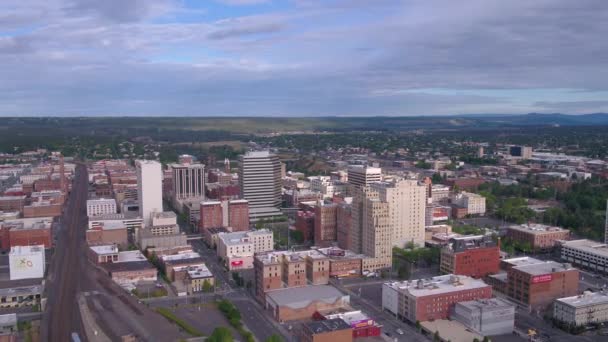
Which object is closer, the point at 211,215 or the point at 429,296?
the point at 429,296

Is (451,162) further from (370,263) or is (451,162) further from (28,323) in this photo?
(28,323)

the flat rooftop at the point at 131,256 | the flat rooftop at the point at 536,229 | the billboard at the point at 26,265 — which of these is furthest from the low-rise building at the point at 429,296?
the billboard at the point at 26,265

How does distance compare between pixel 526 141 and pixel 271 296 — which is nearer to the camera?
pixel 271 296

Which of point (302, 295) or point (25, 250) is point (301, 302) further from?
point (25, 250)

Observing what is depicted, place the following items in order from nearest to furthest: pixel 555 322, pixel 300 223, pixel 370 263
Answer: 1. pixel 555 322
2. pixel 370 263
3. pixel 300 223

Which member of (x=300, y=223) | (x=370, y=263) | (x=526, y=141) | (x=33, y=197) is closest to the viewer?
(x=370, y=263)

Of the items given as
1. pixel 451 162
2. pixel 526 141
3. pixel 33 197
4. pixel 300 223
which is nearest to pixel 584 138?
pixel 526 141

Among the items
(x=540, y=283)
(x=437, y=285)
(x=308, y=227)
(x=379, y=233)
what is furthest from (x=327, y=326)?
(x=308, y=227)
